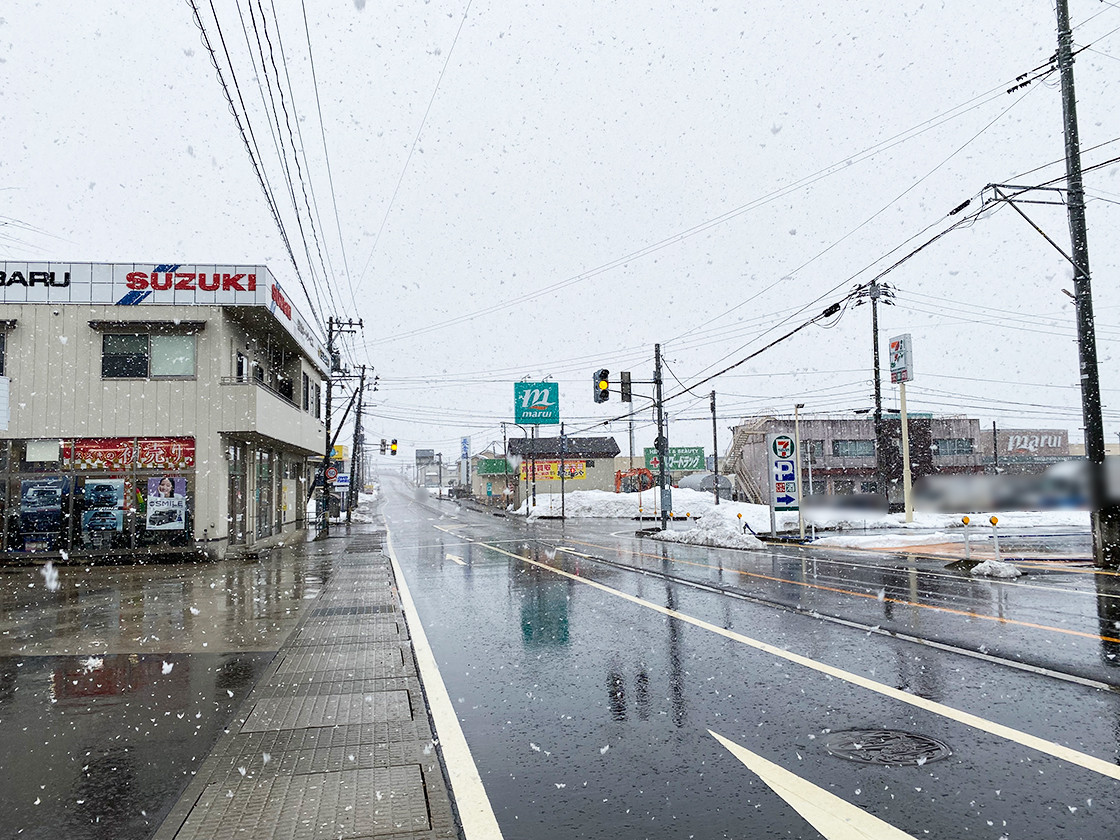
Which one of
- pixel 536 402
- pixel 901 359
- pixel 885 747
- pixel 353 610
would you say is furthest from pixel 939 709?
pixel 536 402

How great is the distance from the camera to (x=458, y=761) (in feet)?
15.3

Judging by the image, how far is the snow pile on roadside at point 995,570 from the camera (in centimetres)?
1363

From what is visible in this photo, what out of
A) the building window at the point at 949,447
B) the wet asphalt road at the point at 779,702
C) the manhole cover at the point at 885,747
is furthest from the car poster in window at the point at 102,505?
the building window at the point at 949,447

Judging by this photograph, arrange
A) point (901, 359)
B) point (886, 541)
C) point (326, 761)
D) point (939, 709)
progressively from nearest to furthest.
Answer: point (326, 761)
point (939, 709)
point (886, 541)
point (901, 359)

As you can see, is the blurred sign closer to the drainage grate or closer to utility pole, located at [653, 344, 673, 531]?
utility pole, located at [653, 344, 673, 531]

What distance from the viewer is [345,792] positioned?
414cm

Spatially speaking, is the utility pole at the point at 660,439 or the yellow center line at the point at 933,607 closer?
the yellow center line at the point at 933,607

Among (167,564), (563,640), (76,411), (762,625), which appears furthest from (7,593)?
(762,625)

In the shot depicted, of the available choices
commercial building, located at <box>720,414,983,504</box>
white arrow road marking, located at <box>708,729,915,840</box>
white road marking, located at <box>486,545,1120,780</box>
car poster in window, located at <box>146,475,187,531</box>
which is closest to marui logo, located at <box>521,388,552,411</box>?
car poster in window, located at <box>146,475,187,531</box>

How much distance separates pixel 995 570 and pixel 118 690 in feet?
48.5

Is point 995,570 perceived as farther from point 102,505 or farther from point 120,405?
point 102,505

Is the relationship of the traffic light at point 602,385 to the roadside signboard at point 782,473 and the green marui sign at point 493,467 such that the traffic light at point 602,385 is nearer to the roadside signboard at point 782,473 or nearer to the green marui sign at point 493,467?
the roadside signboard at point 782,473

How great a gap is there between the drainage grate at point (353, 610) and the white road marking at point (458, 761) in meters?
2.73

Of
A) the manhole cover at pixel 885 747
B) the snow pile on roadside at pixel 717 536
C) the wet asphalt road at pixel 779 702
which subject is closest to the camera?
the wet asphalt road at pixel 779 702
